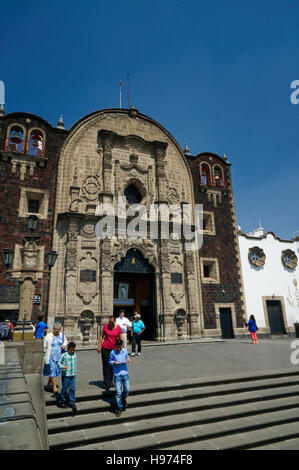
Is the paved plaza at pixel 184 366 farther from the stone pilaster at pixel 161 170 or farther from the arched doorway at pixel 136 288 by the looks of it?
the stone pilaster at pixel 161 170

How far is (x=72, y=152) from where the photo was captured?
17.2 meters

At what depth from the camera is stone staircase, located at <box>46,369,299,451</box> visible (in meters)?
4.87

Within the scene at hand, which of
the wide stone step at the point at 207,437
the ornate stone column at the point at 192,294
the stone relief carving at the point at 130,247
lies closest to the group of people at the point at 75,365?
the wide stone step at the point at 207,437

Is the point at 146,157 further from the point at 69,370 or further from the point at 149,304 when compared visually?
the point at 69,370

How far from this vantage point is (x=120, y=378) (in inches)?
219

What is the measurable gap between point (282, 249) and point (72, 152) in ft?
56.1

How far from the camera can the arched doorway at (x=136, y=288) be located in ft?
55.2

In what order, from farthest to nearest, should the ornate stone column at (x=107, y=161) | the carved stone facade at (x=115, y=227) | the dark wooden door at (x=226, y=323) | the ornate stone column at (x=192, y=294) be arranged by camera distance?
the dark wooden door at (x=226, y=323) < the ornate stone column at (x=192, y=294) < the ornate stone column at (x=107, y=161) < the carved stone facade at (x=115, y=227)

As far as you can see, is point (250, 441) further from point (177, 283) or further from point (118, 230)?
point (118, 230)

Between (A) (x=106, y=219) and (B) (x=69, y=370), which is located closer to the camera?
(B) (x=69, y=370)

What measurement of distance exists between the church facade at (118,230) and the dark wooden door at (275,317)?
2647 millimetres

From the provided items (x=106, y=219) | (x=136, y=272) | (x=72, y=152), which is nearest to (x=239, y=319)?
(x=136, y=272)

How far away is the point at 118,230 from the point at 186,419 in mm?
12128
